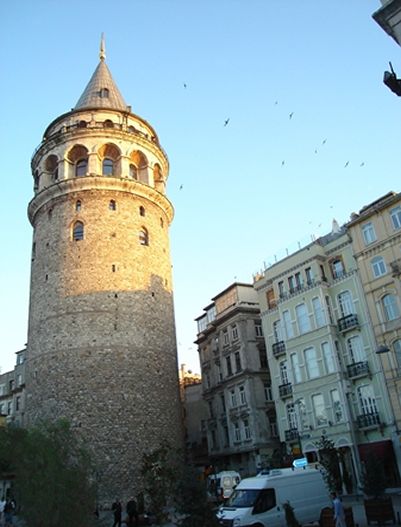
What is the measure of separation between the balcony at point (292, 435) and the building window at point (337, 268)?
9.84m

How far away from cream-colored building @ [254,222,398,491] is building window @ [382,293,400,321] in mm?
1162

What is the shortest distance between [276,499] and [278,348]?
17.6 metres

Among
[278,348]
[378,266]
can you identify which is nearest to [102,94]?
[278,348]

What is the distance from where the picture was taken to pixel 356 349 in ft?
95.3

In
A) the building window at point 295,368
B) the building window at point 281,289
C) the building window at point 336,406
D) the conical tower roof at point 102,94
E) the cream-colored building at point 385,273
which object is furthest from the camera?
the conical tower roof at point 102,94

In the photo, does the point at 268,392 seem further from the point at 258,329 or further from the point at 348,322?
the point at 348,322

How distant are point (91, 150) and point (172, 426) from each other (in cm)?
1943

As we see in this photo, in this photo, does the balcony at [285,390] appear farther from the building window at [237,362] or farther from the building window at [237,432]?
the building window at [237,432]

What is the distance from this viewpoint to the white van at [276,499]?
15656mm

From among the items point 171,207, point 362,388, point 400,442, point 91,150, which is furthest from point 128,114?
point 400,442

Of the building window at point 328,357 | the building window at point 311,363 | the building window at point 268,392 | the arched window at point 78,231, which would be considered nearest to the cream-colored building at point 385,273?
the building window at point 328,357

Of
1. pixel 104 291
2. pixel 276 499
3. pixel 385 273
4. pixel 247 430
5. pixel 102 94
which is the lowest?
pixel 276 499

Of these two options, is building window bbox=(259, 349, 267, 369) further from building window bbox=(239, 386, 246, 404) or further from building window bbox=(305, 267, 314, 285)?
building window bbox=(305, 267, 314, 285)

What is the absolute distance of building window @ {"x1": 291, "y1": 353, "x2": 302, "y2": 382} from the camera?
31.7 metres
